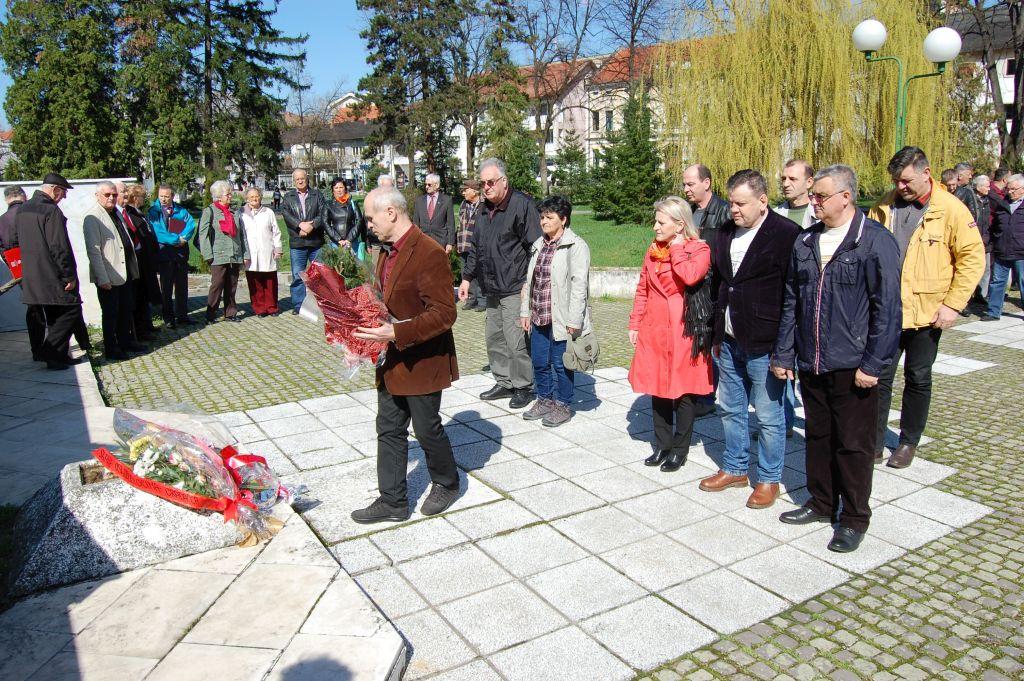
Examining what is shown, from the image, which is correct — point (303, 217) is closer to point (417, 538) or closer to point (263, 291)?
point (263, 291)

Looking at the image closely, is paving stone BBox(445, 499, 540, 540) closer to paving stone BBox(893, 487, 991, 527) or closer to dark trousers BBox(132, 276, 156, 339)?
paving stone BBox(893, 487, 991, 527)

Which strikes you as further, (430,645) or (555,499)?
(555,499)

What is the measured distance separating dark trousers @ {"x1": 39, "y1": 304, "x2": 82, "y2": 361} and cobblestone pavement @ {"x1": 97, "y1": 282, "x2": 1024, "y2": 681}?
81 cm

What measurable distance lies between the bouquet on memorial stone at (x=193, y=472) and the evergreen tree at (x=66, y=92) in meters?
37.5

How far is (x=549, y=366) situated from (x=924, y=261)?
2.94 metres

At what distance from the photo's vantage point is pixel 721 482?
199 inches

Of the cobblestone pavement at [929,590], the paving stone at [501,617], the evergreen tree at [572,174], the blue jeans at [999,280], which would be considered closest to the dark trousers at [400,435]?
the paving stone at [501,617]

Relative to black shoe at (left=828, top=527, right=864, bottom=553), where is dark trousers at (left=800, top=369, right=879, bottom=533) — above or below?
above

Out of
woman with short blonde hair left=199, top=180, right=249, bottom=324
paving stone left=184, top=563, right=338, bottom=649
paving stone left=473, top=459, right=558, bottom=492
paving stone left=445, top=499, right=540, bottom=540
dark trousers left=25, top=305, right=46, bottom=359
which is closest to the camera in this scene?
paving stone left=184, top=563, right=338, bottom=649

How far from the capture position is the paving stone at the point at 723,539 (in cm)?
420

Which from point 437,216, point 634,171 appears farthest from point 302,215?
point 634,171

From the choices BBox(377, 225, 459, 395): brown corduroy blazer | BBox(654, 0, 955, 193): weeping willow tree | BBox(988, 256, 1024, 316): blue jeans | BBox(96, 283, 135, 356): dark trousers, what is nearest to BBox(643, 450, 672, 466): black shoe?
BBox(377, 225, 459, 395): brown corduroy blazer

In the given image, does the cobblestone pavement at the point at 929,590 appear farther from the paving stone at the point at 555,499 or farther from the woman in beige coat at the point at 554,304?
the woman in beige coat at the point at 554,304

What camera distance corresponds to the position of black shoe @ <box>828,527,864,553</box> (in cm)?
420
